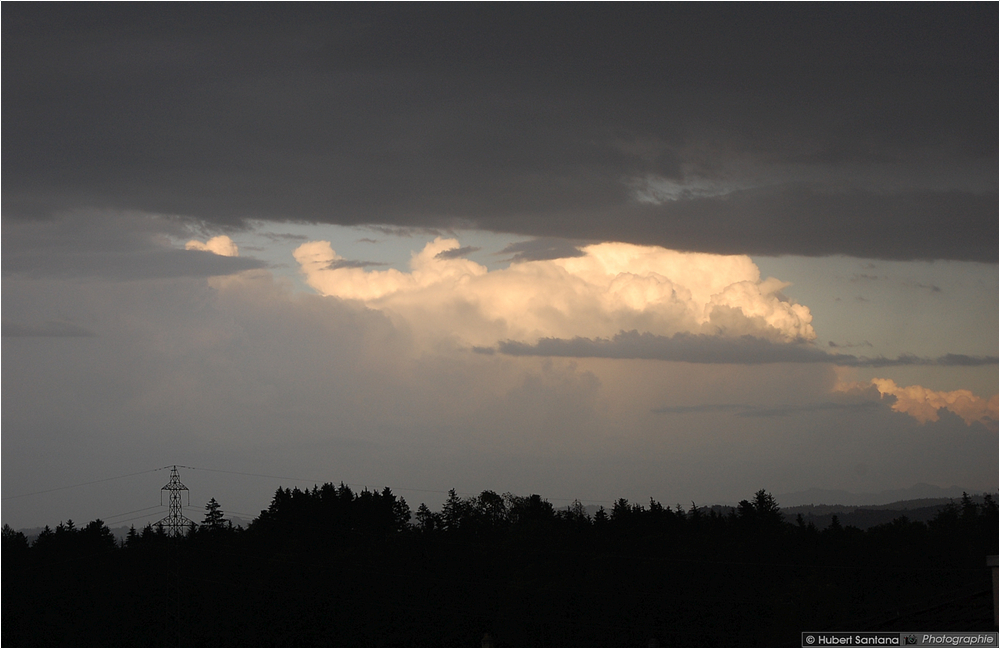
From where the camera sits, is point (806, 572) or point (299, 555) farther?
point (299, 555)

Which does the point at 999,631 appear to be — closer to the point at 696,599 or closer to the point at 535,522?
the point at 696,599

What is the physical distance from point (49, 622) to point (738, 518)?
3649 inches

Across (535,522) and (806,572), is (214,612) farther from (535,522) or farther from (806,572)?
(806,572)

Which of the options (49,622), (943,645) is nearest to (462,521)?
(49,622)

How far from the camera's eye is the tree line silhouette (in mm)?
113938

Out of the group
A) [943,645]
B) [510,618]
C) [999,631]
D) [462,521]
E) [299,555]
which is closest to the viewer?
[999,631]

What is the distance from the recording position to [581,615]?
117m

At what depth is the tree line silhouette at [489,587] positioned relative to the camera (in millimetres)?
113938

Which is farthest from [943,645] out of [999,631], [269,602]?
[269,602]

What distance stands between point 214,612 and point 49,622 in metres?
19.4

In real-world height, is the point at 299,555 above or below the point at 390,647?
above

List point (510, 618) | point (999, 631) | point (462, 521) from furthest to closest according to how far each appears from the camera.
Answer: point (462, 521)
point (510, 618)
point (999, 631)

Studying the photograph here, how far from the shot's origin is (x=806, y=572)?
122 meters

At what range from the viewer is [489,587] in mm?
123500
